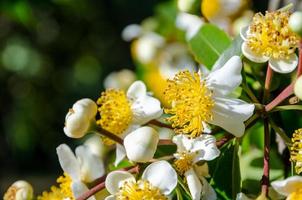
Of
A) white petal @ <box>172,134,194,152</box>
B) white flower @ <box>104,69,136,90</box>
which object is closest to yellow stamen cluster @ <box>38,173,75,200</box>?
white petal @ <box>172,134,194,152</box>

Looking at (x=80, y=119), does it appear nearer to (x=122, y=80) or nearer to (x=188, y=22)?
(x=188, y=22)

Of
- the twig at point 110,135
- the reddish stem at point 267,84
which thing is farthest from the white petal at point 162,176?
the reddish stem at point 267,84

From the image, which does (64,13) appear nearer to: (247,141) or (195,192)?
(247,141)

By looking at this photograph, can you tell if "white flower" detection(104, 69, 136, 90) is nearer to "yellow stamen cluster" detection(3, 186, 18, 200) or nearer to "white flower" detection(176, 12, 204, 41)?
"white flower" detection(176, 12, 204, 41)

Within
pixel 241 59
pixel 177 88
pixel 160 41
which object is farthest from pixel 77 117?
pixel 160 41

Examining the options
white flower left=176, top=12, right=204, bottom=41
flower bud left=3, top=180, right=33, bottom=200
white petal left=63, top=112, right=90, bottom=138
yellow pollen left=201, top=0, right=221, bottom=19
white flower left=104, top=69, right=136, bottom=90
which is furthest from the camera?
white flower left=104, top=69, right=136, bottom=90

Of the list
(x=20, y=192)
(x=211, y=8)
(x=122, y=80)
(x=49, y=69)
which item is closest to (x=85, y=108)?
(x=20, y=192)
